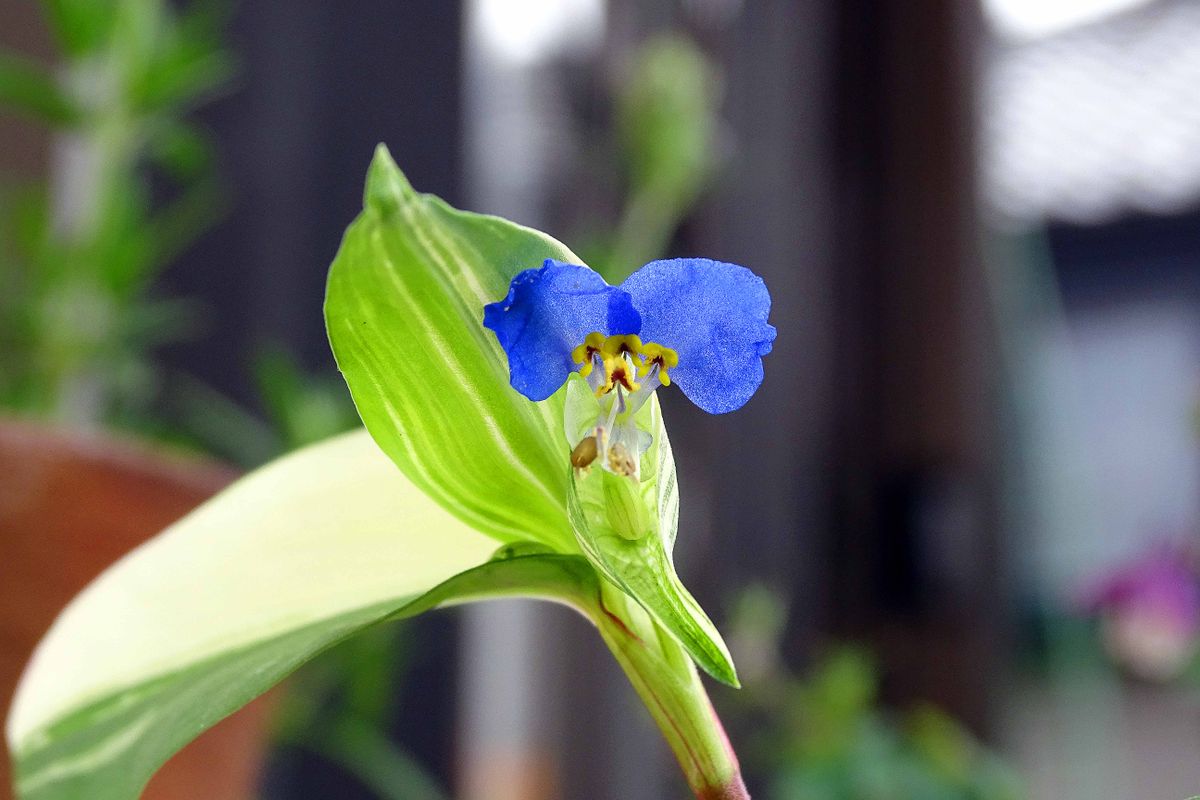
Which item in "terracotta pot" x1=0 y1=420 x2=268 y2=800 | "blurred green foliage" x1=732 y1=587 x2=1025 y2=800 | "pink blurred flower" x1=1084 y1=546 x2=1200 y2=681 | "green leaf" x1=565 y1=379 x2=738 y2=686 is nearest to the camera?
"green leaf" x1=565 y1=379 x2=738 y2=686

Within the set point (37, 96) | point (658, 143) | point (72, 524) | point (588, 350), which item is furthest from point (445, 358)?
point (658, 143)

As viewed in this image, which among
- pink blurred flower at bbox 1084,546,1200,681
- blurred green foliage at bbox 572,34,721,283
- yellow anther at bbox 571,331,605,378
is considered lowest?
pink blurred flower at bbox 1084,546,1200,681

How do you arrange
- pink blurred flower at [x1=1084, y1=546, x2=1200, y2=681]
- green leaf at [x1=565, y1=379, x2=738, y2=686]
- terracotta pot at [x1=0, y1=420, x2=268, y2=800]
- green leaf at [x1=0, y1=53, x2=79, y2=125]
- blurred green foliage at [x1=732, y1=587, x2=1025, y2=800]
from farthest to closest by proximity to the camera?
pink blurred flower at [x1=1084, y1=546, x2=1200, y2=681]
blurred green foliage at [x1=732, y1=587, x2=1025, y2=800]
green leaf at [x1=0, y1=53, x2=79, y2=125]
terracotta pot at [x1=0, y1=420, x2=268, y2=800]
green leaf at [x1=565, y1=379, x2=738, y2=686]

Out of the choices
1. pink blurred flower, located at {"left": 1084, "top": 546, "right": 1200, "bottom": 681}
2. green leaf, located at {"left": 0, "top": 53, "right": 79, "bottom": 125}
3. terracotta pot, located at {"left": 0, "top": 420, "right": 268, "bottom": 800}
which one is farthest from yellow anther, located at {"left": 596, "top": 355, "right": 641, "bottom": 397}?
pink blurred flower, located at {"left": 1084, "top": 546, "right": 1200, "bottom": 681}

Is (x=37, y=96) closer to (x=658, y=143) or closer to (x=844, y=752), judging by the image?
(x=658, y=143)

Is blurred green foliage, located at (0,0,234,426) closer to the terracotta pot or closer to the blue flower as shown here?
the terracotta pot

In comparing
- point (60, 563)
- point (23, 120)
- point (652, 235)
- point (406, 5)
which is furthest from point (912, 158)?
point (60, 563)

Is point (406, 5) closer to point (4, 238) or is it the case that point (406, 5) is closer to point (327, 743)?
point (4, 238)
